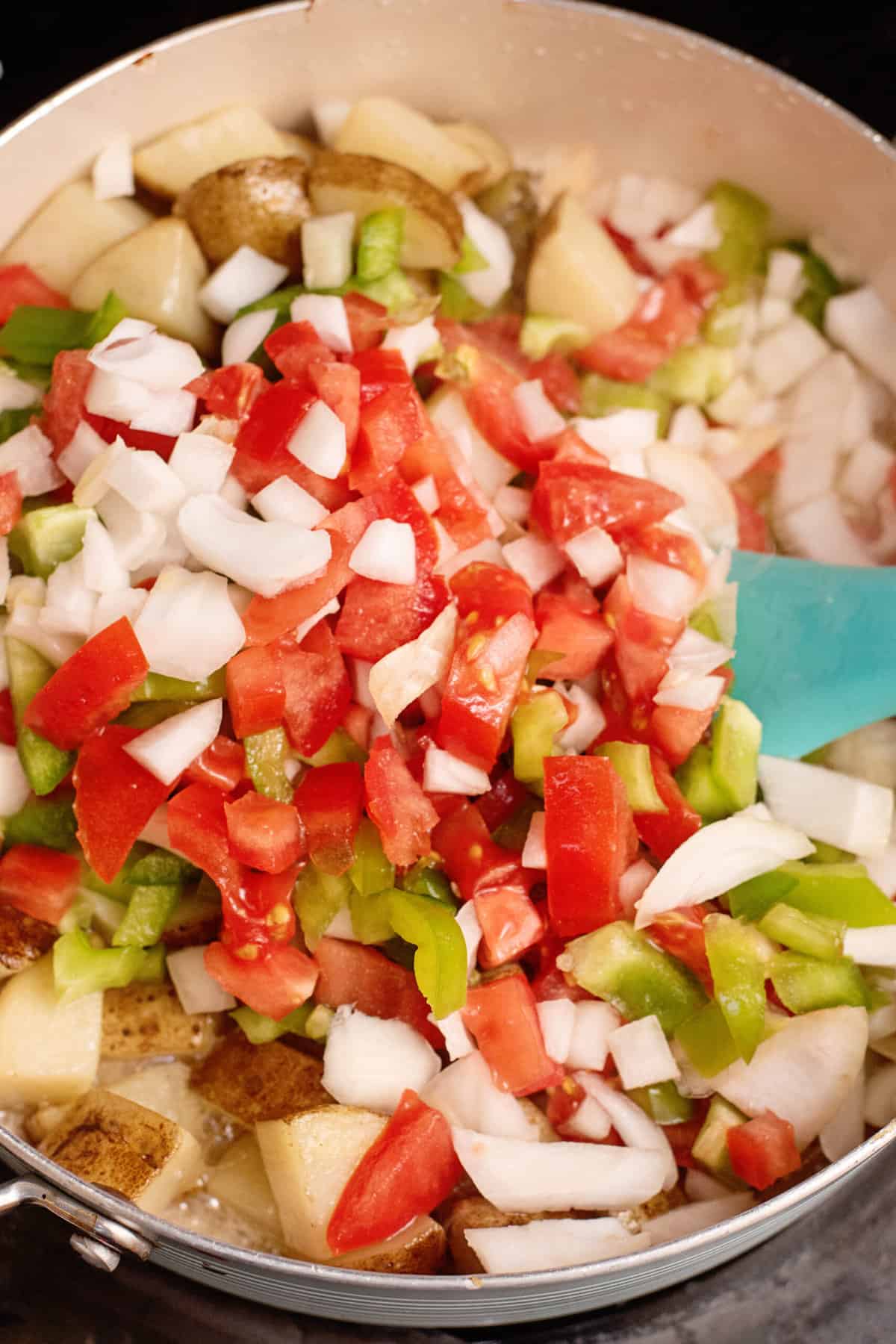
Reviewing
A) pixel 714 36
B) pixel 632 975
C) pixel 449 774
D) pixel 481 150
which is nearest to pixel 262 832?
pixel 449 774

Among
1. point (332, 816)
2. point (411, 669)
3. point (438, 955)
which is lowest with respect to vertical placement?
point (438, 955)

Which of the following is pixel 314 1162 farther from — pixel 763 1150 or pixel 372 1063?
pixel 763 1150

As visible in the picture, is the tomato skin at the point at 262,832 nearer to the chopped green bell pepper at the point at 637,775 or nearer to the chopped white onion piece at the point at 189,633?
the chopped white onion piece at the point at 189,633

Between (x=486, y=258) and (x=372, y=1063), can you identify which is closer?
(x=372, y=1063)

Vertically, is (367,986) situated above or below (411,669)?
below

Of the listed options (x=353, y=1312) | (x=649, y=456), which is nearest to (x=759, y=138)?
(x=649, y=456)

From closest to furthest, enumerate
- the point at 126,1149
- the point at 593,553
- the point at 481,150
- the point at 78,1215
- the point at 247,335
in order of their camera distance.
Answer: the point at 78,1215 → the point at 126,1149 → the point at 593,553 → the point at 247,335 → the point at 481,150

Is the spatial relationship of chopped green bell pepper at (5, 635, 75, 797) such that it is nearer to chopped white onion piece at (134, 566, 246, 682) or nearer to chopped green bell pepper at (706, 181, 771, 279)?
chopped white onion piece at (134, 566, 246, 682)
